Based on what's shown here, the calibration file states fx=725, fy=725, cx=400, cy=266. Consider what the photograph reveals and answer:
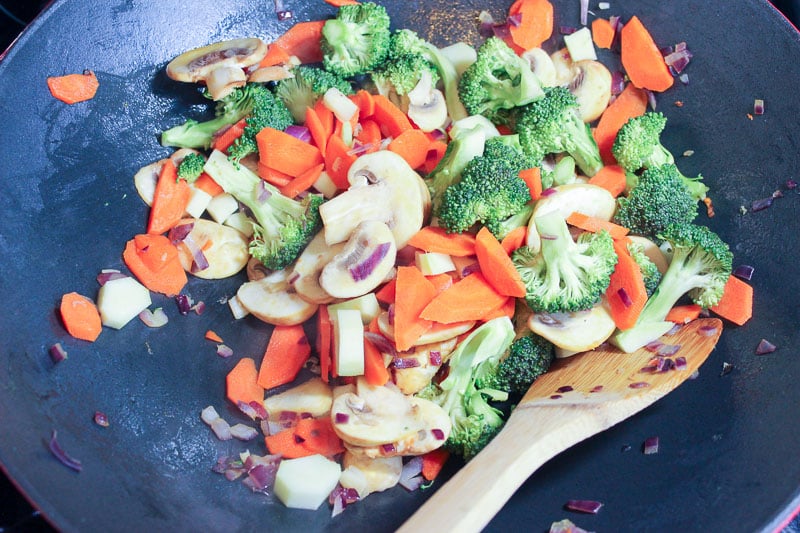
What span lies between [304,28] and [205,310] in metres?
1.33

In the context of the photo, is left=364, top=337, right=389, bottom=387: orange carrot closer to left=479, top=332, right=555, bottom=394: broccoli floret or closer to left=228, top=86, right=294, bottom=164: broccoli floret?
left=479, top=332, right=555, bottom=394: broccoli floret

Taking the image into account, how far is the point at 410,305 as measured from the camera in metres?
2.48

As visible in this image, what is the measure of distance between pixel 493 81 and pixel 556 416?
1.41m

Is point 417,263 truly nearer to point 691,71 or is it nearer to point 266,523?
point 266,523

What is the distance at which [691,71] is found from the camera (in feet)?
9.99

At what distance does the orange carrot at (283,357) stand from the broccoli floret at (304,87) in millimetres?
957

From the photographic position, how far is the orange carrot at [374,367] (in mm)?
2514

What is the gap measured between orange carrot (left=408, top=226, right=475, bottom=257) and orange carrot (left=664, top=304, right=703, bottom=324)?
76cm

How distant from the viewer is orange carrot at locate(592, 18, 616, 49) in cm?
317

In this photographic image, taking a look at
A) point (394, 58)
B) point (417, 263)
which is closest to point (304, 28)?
point (394, 58)

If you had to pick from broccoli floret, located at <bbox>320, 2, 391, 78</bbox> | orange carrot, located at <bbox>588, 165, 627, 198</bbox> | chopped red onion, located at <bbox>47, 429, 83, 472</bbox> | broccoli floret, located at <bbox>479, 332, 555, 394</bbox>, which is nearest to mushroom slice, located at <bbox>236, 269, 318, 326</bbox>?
broccoli floret, located at <bbox>479, 332, 555, 394</bbox>

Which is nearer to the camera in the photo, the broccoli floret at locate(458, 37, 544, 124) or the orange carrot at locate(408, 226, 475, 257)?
the orange carrot at locate(408, 226, 475, 257)

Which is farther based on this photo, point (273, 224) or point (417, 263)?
point (273, 224)

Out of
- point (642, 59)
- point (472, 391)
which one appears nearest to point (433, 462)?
point (472, 391)
